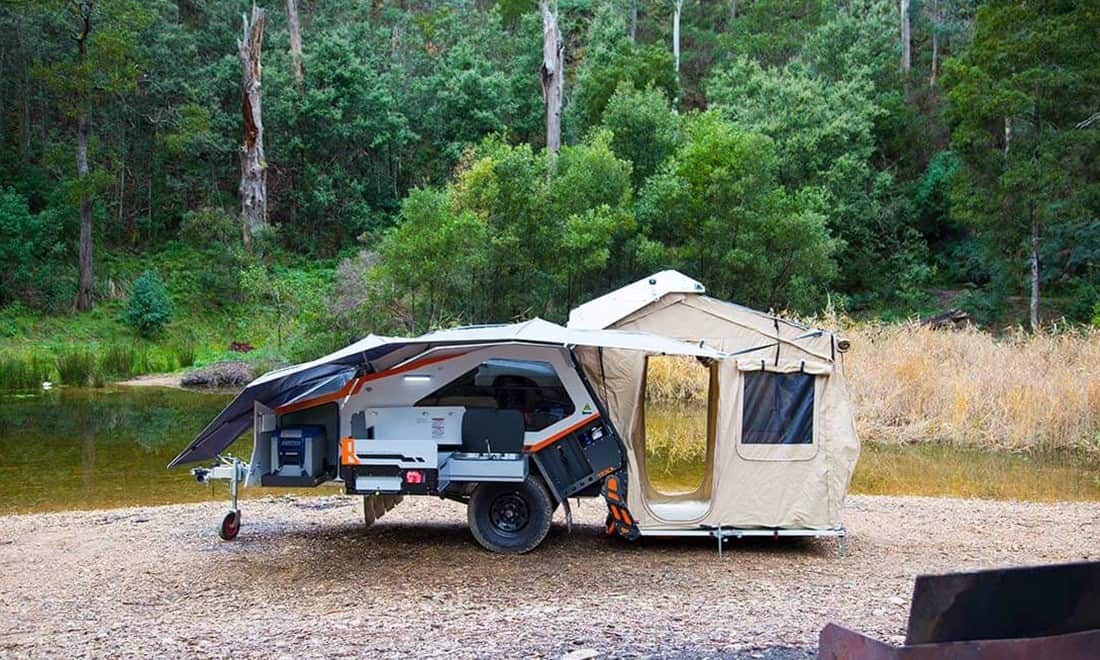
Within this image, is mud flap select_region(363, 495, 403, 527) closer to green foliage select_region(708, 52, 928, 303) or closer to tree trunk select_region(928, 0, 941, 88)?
green foliage select_region(708, 52, 928, 303)

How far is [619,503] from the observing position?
9.01 m

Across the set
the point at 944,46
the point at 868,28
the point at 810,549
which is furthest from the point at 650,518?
the point at 944,46

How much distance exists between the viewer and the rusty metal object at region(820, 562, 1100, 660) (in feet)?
12.6

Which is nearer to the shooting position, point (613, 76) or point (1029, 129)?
point (1029, 129)

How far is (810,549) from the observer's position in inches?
376

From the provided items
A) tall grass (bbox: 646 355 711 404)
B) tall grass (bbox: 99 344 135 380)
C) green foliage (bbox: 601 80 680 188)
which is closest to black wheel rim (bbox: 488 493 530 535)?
tall grass (bbox: 646 355 711 404)

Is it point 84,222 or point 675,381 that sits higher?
point 84,222

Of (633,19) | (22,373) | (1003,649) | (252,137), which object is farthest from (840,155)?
(1003,649)

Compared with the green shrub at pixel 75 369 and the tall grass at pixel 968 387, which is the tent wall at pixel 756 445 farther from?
the green shrub at pixel 75 369

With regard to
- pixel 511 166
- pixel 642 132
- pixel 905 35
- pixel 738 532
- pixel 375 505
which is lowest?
pixel 738 532

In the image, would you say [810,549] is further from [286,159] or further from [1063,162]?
[286,159]

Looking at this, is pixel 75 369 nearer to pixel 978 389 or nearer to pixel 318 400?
pixel 318 400

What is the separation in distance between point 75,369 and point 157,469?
14181 mm

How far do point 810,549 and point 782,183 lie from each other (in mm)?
29287
